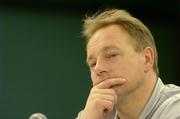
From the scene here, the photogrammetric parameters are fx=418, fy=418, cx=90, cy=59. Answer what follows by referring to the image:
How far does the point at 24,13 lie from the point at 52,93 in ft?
3.16

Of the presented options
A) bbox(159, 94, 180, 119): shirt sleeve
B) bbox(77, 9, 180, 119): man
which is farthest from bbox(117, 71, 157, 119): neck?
bbox(159, 94, 180, 119): shirt sleeve

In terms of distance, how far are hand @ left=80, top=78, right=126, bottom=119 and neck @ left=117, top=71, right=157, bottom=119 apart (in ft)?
0.23

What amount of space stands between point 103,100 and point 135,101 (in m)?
0.16

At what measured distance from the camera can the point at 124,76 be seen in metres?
1.74

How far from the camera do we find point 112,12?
1971 mm

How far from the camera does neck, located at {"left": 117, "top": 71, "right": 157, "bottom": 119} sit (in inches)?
A: 70.7

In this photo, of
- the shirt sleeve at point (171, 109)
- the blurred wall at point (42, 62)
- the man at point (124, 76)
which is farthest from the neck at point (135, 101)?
the blurred wall at point (42, 62)

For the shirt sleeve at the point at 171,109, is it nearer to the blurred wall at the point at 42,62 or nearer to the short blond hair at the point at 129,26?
the short blond hair at the point at 129,26

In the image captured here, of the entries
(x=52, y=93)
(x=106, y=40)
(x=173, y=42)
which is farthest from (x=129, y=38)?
(x=173, y=42)

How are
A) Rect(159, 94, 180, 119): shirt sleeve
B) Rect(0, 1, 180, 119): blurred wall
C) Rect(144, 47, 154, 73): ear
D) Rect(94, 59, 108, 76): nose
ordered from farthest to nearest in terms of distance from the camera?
Rect(0, 1, 180, 119): blurred wall
Rect(144, 47, 154, 73): ear
Rect(94, 59, 108, 76): nose
Rect(159, 94, 180, 119): shirt sleeve

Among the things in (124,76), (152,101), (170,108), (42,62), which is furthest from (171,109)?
(42,62)

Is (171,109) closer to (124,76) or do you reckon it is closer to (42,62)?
(124,76)

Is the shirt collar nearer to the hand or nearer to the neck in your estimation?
the neck

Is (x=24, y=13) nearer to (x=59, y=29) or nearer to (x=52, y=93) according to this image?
(x=59, y=29)
